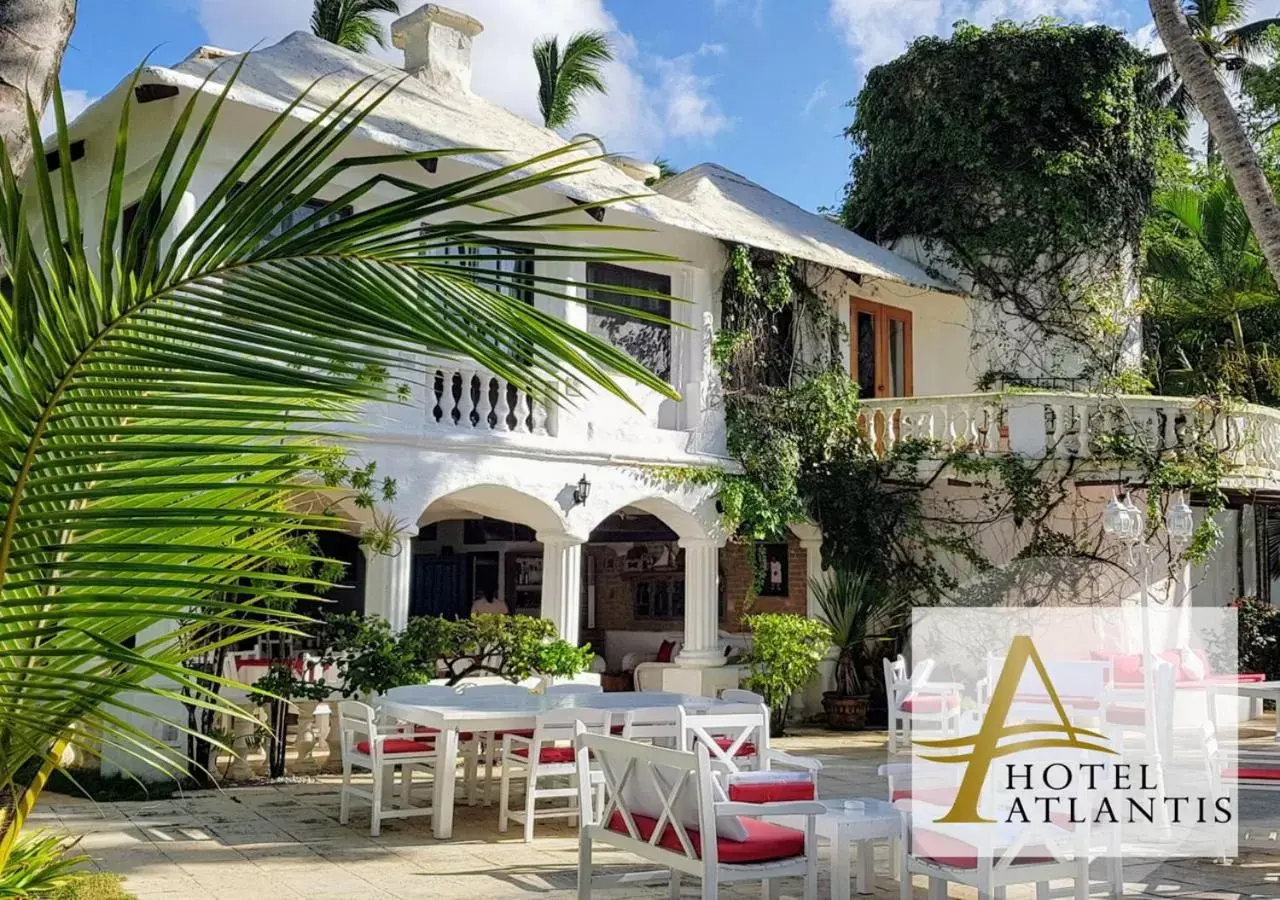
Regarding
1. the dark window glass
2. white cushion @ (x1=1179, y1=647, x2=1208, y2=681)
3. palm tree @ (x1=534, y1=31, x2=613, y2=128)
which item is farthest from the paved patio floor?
palm tree @ (x1=534, y1=31, x2=613, y2=128)

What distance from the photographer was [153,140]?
11.7 m

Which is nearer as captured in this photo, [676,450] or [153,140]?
[153,140]

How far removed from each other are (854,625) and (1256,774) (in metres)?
8.19

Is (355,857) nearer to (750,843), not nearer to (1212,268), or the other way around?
(750,843)

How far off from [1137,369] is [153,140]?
12860 mm

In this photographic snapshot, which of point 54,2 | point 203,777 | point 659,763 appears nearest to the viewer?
point 54,2

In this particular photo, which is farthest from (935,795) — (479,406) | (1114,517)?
(479,406)

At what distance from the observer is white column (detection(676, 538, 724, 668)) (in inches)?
595

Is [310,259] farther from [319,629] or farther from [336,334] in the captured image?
[319,629]

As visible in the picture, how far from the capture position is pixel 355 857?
7730 mm

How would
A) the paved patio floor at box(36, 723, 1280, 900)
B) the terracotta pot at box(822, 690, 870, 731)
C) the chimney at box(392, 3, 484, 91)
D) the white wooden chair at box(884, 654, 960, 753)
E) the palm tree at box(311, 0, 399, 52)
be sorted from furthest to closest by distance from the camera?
the palm tree at box(311, 0, 399, 52) → the terracotta pot at box(822, 690, 870, 731) → the chimney at box(392, 3, 484, 91) → the white wooden chair at box(884, 654, 960, 753) → the paved patio floor at box(36, 723, 1280, 900)

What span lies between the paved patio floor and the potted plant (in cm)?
535

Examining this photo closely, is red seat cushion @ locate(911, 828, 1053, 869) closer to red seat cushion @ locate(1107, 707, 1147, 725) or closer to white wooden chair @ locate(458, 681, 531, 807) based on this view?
white wooden chair @ locate(458, 681, 531, 807)

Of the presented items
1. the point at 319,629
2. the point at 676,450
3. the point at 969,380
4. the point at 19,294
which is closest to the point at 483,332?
the point at 19,294
